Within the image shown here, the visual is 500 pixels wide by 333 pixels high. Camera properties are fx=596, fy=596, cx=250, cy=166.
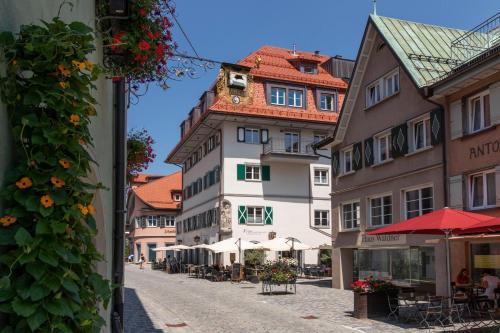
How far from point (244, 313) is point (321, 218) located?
26.4 meters

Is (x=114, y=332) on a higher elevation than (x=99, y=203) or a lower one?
lower

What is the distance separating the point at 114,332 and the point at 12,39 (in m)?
5.81

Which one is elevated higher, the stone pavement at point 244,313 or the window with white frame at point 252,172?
the window with white frame at point 252,172

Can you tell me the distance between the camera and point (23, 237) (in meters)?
2.26

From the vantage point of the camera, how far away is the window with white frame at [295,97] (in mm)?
A: 41719

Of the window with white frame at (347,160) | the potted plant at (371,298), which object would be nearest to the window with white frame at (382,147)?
the window with white frame at (347,160)

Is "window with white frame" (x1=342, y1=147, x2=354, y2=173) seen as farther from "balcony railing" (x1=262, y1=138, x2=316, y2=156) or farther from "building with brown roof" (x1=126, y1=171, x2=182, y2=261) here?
"building with brown roof" (x1=126, y1=171, x2=182, y2=261)

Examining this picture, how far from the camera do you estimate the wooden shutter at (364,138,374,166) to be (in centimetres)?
2495

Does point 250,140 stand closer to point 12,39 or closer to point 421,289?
point 421,289

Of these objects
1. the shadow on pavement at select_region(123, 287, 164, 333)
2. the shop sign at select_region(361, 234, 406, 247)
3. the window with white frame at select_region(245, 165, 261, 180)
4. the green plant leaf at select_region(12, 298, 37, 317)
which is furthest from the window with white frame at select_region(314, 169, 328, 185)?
the green plant leaf at select_region(12, 298, 37, 317)

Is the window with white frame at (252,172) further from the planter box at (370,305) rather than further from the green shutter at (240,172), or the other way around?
the planter box at (370,305)

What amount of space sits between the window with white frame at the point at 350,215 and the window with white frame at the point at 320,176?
1533 centimetres

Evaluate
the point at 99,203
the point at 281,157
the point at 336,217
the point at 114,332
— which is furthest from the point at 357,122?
the point at 99,203

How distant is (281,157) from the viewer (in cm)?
4062
